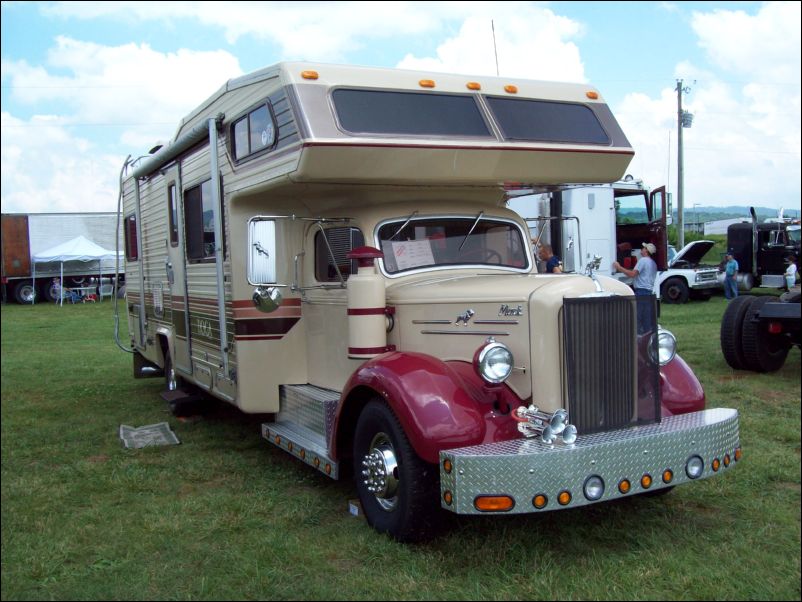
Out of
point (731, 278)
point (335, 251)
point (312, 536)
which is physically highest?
point (335, 251)

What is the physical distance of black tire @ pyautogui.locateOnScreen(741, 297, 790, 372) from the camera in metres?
9.30

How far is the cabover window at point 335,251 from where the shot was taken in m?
5.47

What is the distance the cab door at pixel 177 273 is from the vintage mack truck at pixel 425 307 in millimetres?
457

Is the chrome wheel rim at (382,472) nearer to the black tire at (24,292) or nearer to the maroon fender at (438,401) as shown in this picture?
the maroon fender at (438,401)

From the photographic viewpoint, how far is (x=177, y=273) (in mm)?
7797

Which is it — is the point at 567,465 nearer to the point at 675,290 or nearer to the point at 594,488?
the point at 594,488

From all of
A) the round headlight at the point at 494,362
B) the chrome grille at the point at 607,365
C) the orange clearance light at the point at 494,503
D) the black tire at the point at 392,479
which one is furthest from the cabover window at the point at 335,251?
the orange clearance light at the point at 494,503

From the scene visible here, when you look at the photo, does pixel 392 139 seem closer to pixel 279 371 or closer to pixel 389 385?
pixel 389 385

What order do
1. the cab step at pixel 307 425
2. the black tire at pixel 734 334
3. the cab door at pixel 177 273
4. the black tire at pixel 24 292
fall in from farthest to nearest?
the black tire at pixel 24 292 → the black tire at pixel 734 334 → the cab door at pixel 177 273 → the cab step at pixel 307 425

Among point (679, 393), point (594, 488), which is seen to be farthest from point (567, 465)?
point (679, 393)

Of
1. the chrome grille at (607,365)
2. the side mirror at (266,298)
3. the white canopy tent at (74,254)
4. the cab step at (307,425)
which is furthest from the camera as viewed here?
the white canopy tent at (74,254)

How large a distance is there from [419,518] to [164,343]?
5.39 metres

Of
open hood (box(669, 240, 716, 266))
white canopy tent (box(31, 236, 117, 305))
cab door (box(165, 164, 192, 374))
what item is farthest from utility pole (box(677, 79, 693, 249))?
cab door (box(165, 164, 192, 374))

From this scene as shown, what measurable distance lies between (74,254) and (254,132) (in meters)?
25.0
